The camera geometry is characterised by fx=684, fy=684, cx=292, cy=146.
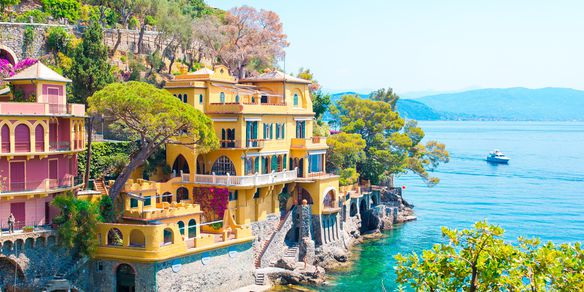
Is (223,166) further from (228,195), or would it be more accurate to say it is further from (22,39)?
(22,39)

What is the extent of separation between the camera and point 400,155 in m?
72.1

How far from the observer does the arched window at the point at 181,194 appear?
49312mm

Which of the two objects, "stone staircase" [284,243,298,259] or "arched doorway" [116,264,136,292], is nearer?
"arched doorway" [116,264,136,292]

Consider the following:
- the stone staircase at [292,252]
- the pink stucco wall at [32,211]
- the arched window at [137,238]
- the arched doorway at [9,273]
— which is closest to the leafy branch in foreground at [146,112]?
the arched window at [137,238]

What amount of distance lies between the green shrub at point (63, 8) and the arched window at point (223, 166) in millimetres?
24610

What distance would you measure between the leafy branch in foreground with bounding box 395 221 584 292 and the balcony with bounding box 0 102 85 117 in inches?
977

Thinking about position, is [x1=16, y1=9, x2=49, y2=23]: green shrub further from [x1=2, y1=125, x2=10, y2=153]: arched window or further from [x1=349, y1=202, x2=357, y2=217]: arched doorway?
[x1=349, y1=202, x2=357, y2=217]: arched doorway

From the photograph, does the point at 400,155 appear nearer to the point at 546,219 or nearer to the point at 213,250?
the point at 546,219

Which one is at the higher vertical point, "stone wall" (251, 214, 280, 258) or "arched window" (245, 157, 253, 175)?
"arched window" (245, 157, 253, 175)

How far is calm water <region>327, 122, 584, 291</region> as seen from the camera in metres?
55.1

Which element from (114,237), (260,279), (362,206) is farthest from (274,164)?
(362,206)

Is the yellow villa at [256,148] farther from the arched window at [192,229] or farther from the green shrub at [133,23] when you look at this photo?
the green shrub at [133,23]

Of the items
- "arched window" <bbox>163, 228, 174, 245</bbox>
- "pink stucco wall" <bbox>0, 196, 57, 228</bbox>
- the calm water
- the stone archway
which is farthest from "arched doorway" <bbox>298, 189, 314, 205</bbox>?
the stone archway

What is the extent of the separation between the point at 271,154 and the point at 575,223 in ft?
127
